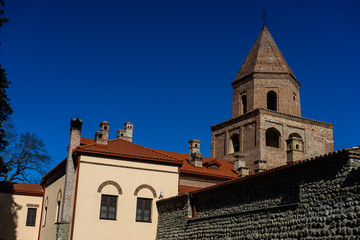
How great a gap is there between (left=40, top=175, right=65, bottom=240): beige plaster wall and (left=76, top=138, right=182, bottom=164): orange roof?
9.66 ft

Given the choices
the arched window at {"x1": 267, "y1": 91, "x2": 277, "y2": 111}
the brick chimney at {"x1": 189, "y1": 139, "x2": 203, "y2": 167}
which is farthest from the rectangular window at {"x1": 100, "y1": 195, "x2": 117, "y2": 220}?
the arched window at {"x1": 267, "y1": 91, "x2": 277, "y2": 111}

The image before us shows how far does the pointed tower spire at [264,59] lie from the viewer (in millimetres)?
33719

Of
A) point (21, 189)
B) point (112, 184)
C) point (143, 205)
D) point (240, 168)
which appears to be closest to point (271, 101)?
point (240, 168)

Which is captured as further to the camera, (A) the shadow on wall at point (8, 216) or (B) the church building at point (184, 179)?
(A) the shadow on wall at point (8, 216)

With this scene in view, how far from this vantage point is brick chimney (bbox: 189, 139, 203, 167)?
27203 millimetres

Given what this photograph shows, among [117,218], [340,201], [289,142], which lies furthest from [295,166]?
[117,218]

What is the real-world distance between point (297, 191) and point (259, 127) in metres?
19.7

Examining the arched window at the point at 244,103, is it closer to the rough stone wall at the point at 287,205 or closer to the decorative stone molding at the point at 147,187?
the decorative stone molding at the point at 147,187

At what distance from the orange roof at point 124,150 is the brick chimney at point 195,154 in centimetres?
463

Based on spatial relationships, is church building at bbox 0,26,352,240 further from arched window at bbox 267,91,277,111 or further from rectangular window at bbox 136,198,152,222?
arched window at bbox 267,91,277,111

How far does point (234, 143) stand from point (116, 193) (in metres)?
17.0

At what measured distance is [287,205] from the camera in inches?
505

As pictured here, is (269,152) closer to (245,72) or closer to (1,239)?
(245,72)

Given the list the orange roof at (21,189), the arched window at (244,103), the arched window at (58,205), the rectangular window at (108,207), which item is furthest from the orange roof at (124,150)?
the arched window at (244,103)
